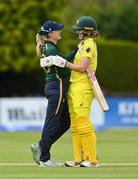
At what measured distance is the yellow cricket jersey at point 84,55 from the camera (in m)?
13.2

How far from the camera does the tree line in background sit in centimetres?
3812

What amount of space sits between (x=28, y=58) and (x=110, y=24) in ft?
37.7

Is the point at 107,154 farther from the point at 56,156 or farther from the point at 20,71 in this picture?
the point at 20,71

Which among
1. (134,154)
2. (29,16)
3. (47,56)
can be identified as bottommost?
(134,154)

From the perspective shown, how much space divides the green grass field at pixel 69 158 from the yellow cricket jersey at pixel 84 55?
4.14 feet

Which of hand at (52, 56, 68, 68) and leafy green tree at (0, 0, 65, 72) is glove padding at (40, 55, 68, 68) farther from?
leafy green tree at (0, 0, 65, 72)

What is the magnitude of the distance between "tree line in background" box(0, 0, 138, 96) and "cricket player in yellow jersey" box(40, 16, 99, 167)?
23.5 metres

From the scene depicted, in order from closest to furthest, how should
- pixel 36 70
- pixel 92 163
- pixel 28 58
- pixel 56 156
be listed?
1. pixel 92 163
2. pixel 56 156
3. pixel 28 58
4. pixel 36 70

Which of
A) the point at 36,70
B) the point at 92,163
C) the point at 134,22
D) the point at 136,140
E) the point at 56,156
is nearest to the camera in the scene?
the point at 92,163

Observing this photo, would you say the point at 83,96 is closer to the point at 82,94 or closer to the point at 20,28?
the point at 82,94

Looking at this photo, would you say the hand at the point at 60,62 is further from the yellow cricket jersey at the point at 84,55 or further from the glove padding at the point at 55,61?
the yellow cricket jersey at the point at 84,55

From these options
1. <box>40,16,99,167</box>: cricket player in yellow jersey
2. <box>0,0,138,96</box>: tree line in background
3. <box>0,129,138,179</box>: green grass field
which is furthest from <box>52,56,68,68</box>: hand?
<box>0,0,138,96</box>: tree line in background

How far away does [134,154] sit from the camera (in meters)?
16.5

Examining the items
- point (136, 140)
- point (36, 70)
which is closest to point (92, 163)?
point (136, 140)
